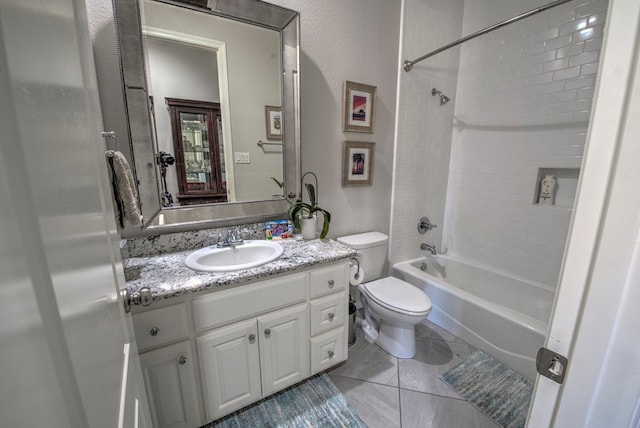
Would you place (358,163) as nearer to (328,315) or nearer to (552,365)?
(328,315)

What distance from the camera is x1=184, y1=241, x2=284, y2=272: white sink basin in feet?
4.43

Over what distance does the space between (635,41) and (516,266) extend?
7.15 ft

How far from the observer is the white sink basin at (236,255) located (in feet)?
4.43

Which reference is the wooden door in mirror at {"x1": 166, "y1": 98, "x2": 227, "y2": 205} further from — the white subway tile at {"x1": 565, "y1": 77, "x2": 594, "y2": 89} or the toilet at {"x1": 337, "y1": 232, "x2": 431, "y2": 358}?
the white subway tile at {"x1": 565, "y1": 77, "x2": 594, "y2": 89}

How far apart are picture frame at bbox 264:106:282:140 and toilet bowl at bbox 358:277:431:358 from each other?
1.21m

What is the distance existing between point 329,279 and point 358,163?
→ 95cm

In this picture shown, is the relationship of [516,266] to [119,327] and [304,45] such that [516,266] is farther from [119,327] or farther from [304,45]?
[119,327]

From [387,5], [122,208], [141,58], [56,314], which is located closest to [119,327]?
[56,314]

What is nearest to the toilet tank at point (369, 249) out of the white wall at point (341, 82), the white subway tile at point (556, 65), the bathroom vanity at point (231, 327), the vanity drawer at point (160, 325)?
the white wall at point (341, 82)

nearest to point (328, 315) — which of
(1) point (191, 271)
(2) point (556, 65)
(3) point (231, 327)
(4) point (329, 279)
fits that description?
A: (4) point (329, 279)

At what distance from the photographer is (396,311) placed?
5.56ft

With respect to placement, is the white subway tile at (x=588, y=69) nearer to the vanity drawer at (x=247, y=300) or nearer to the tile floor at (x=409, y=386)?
the tile floor at (x=409, y=386)

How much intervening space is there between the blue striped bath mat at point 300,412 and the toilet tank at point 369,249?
802 mm

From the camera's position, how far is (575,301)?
50 cm
